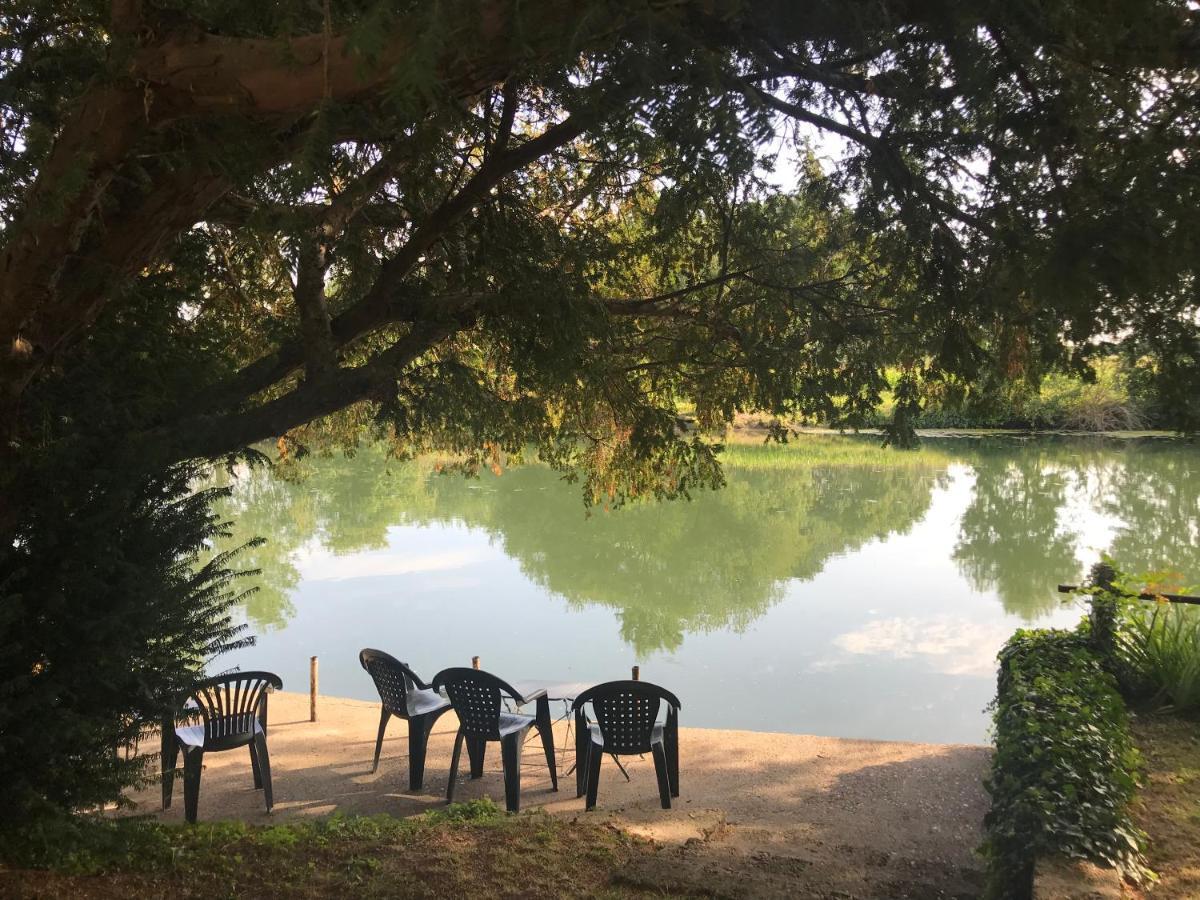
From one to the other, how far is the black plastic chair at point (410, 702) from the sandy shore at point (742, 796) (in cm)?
23

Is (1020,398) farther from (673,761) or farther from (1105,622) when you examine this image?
(673,761)

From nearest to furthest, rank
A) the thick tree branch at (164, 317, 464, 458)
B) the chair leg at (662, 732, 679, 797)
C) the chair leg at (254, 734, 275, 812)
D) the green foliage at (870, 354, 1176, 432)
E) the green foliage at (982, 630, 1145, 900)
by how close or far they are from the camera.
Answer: the green foliage at (870, 354, 1176, 432) → the green foliage at (982, 630, 1145, 900) → the thick tree branch at (164, 317, 464, 458) → the chair leg at (254, 734, 275, 812) → the chair leg at (662, 732, 679, 797)

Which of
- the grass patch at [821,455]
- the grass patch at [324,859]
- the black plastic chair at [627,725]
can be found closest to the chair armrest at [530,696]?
the black plastic chair at [627,725]

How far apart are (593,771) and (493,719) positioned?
77cm

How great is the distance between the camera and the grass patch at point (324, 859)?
2930 mm

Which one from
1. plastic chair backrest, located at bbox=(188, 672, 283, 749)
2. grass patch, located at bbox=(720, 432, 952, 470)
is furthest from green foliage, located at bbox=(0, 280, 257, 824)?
grass patch, located at bbox=(720, 432, 952, 470)

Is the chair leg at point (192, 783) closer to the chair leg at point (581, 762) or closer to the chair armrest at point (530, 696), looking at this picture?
the chair armrest at point (530, 696)

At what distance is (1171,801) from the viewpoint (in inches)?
176

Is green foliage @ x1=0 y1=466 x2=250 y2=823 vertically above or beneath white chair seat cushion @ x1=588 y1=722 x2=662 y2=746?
above

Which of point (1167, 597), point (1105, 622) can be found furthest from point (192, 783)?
point (1167, 597)

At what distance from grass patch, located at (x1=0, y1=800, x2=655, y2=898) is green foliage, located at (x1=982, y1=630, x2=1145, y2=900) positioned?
64.9 inches

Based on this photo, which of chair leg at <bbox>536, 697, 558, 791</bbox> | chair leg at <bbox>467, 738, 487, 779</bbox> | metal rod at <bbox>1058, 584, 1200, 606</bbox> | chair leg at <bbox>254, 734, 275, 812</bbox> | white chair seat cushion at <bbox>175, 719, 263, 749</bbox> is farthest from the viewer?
metal rod at <bbox>1058, 584, 1200, 606</bbox>

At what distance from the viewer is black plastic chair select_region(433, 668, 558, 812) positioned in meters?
5.56

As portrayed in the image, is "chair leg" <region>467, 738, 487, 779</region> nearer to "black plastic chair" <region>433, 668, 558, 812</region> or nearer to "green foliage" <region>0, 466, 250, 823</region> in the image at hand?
"black plastic chair" <region>433, 668, 558, 812</region>
